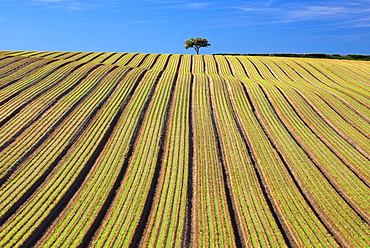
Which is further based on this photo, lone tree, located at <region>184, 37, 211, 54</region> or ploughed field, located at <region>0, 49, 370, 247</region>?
lone tree, located at <region>184, 37, 211, 54</region>

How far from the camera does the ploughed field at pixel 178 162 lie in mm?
17500

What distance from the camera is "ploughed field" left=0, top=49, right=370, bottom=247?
57.4 feet

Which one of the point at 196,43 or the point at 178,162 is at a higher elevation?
the point at 196,43

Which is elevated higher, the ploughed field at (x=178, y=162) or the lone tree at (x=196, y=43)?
the lone tree at (x=196, y=43)

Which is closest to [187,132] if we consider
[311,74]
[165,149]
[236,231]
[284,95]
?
[165,149]

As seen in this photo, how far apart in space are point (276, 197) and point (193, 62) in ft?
168

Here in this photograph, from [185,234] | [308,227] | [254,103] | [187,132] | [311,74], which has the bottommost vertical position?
[185,234]

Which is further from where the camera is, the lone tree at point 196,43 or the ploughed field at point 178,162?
the lone tree at point 196,43

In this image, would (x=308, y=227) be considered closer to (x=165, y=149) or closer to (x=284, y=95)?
(x=165, y=149)

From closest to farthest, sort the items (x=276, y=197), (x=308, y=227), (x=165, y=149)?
1. (x=308, y=227)
2. (x=276, y=197)
3. (x=165, y=149)

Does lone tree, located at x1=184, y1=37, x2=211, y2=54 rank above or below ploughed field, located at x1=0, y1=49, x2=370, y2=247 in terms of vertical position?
above

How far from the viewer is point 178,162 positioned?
24.6 metres

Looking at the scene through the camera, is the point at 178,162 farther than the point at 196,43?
No

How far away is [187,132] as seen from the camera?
29.7 meters
